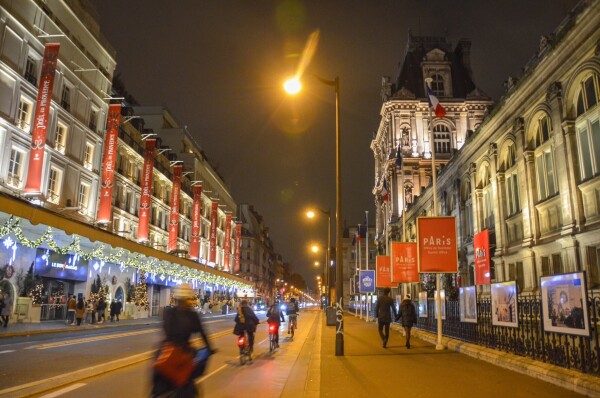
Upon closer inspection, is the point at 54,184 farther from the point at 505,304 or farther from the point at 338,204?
the point at 505,304

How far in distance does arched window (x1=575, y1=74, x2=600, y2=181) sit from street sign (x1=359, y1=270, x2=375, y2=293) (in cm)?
1884

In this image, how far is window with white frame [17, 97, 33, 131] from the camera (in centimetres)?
2962

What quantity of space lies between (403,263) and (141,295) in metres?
30.2

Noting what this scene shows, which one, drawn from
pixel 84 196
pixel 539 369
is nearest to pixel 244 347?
pixel 539 369

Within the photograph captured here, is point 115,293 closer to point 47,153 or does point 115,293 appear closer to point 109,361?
point 47,153

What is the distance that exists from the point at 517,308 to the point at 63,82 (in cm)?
3353

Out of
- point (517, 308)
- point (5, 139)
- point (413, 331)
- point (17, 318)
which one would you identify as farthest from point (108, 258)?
point (517, 308)

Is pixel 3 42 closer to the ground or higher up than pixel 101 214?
higher up

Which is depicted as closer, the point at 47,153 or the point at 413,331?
the point at 413,331

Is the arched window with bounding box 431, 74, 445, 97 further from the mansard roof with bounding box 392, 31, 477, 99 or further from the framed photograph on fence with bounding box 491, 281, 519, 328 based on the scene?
the framed photograph on fence with bounding box 491, 281, 519, 328

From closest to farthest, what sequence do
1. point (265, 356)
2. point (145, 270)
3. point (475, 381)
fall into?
point (475, 381) < point (265, 356) < point (145, 270)

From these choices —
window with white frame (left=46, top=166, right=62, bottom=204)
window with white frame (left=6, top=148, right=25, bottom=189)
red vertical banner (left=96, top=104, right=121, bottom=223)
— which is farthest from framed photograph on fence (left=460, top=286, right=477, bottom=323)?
red vertical banner (left=96, top=104, right=121, bottom=223)

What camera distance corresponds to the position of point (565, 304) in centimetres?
894

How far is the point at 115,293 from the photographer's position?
4188 cm
